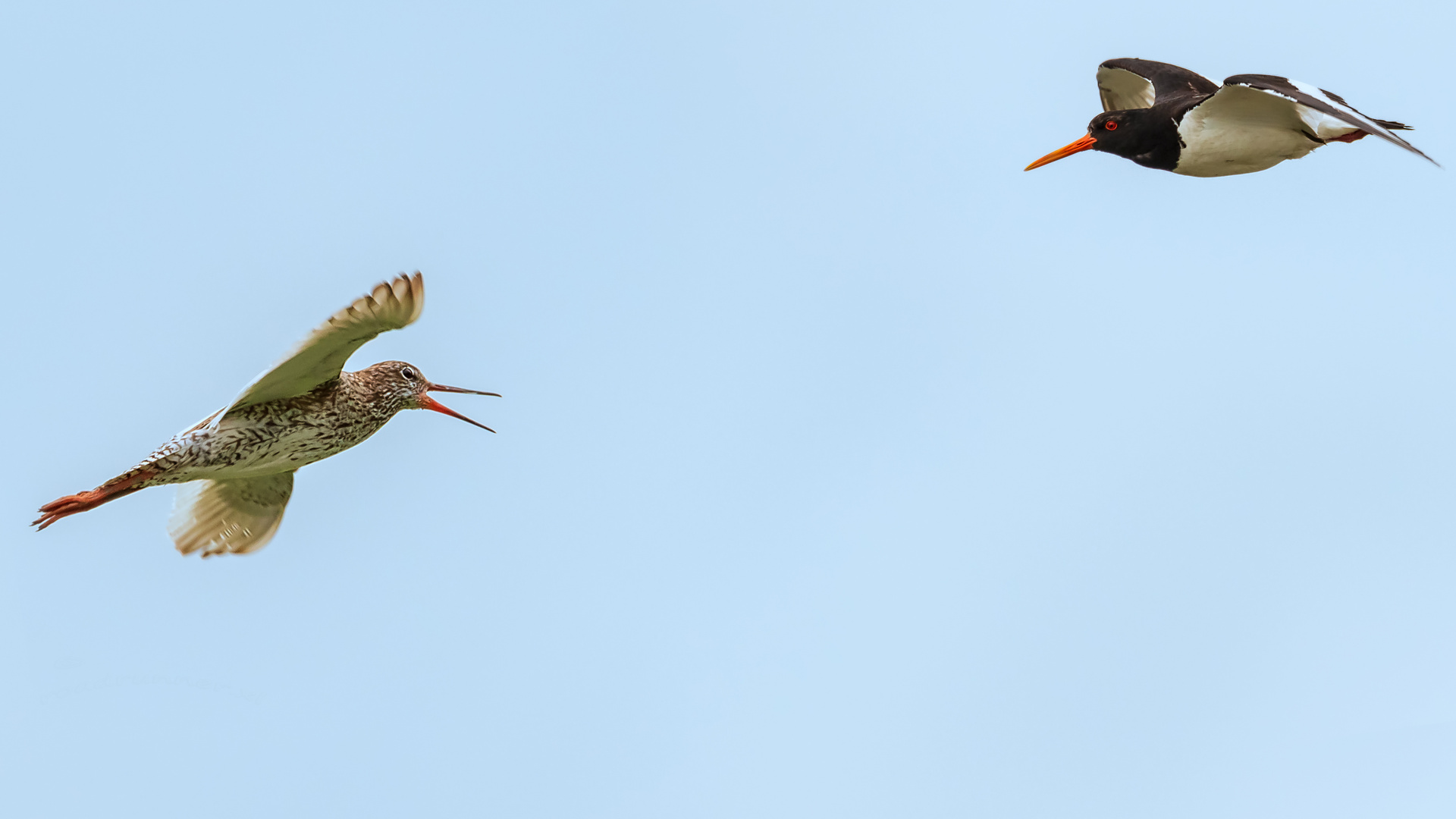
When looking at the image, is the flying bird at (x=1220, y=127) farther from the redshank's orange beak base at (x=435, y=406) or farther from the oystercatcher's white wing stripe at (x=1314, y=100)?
the redshank's orange beak base at (x=435, y=406)

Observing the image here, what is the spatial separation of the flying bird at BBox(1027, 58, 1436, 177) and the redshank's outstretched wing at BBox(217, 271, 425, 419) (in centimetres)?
620

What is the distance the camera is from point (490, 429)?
38.0 feet

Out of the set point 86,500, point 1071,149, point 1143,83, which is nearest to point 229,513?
point 86,500

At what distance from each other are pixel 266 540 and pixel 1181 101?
8411 millimetres

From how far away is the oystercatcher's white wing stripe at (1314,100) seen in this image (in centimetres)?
1065

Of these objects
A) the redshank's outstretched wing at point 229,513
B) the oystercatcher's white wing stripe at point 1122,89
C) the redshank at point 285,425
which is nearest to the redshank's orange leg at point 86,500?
the redshank at point 285,425

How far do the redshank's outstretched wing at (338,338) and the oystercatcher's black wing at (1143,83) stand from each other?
7.07 meters

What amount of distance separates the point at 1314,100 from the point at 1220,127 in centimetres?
143

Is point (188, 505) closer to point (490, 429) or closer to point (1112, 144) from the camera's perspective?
point (490, 429)

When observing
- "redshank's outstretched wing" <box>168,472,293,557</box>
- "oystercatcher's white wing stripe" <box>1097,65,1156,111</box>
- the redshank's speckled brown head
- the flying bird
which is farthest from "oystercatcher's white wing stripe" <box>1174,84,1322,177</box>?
"redshank's outstretched wing" <box>168,472,293,557</box>

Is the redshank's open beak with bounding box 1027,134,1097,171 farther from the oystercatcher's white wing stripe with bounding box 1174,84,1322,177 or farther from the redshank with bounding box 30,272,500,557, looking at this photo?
the redshank with bounding box 30,272,500,557

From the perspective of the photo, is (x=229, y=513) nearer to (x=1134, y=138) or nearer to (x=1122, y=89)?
(x=1134, y=138)

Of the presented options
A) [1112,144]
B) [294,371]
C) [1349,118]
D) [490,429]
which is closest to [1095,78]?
[1112,144]

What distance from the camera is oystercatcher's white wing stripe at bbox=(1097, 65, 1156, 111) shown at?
15.0m
